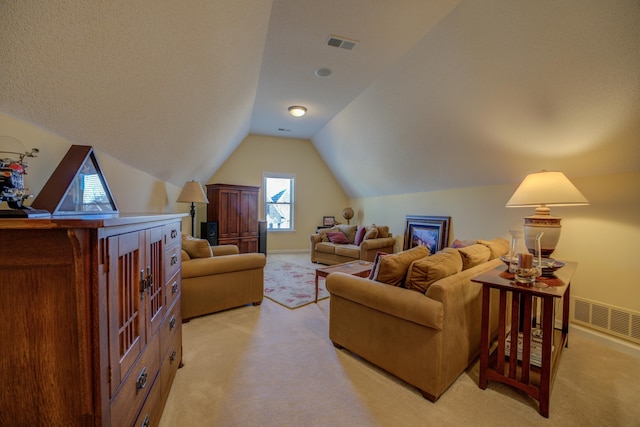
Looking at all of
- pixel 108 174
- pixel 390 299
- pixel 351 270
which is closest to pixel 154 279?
pixel 108 174

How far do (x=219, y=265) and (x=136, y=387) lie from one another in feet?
6.26

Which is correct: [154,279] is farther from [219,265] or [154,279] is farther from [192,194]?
[192,194]

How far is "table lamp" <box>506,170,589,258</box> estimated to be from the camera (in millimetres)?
2270

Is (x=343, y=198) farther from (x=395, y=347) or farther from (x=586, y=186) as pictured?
(x=395, y=347)


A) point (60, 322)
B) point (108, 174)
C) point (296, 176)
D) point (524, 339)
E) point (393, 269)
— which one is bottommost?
point (524, 339)

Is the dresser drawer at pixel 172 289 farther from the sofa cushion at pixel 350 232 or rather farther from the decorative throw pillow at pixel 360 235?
the sofa cushion at pixel 350 232

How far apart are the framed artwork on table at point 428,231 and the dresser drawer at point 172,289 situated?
397 centimetres

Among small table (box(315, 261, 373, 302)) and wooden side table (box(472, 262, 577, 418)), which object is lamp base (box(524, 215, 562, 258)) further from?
small table (box(315, 261, 373, 302))

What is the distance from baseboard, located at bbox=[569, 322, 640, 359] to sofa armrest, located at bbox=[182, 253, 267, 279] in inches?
134

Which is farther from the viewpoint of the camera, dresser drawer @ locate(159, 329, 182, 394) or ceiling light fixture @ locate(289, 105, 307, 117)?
ceiling light fixture @ locate(289, 105, 307, 117)

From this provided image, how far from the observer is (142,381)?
3.93ft

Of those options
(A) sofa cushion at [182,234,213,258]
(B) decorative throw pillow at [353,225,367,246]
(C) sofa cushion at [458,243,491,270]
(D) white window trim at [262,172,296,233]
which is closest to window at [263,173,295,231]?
(D) white window trim at [262,172,296,233]

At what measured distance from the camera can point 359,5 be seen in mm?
2314

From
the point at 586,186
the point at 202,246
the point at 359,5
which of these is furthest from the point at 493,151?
the point at 202,246
